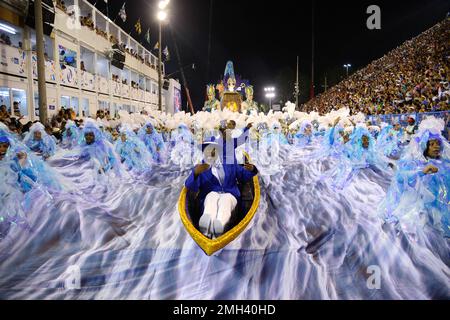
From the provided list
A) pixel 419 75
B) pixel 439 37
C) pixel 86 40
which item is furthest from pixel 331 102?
pixel 86 40

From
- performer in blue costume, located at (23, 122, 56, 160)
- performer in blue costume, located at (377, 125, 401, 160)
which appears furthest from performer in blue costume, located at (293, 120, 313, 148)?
performer in blue costume, located at (23, 122, 56, 160)

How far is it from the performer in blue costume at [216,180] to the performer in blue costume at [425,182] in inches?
85.4

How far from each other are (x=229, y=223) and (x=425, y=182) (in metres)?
2.68

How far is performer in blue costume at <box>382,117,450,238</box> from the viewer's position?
4.60m

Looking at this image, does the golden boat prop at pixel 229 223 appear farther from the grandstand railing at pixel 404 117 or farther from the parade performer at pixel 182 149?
the grandstand railing at pixel 404 117

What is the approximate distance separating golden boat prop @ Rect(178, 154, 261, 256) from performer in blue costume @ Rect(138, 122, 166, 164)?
6109mm

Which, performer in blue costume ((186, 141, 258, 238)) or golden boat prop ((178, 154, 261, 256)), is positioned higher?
performer in blue costume ((186, 141, 258, 238))

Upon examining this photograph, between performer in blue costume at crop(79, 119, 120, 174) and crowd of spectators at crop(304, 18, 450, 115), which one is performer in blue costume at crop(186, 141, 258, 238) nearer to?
performer in blue costume at crop(79, 119, 120, 174)

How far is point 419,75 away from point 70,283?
16596 mm

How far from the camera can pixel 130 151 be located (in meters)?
9.51

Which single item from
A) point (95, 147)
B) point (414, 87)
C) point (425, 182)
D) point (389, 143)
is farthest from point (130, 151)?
point (414, 87)

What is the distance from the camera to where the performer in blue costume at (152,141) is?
10938mm

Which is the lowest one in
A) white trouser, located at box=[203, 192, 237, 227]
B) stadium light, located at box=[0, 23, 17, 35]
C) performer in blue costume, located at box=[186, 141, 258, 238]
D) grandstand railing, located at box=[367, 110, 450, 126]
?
white trouser, located at box=[203, 192, 237, 227]

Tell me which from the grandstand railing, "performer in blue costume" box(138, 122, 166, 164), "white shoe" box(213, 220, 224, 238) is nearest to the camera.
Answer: "white shoe" box(213, 220, 224, 238)
